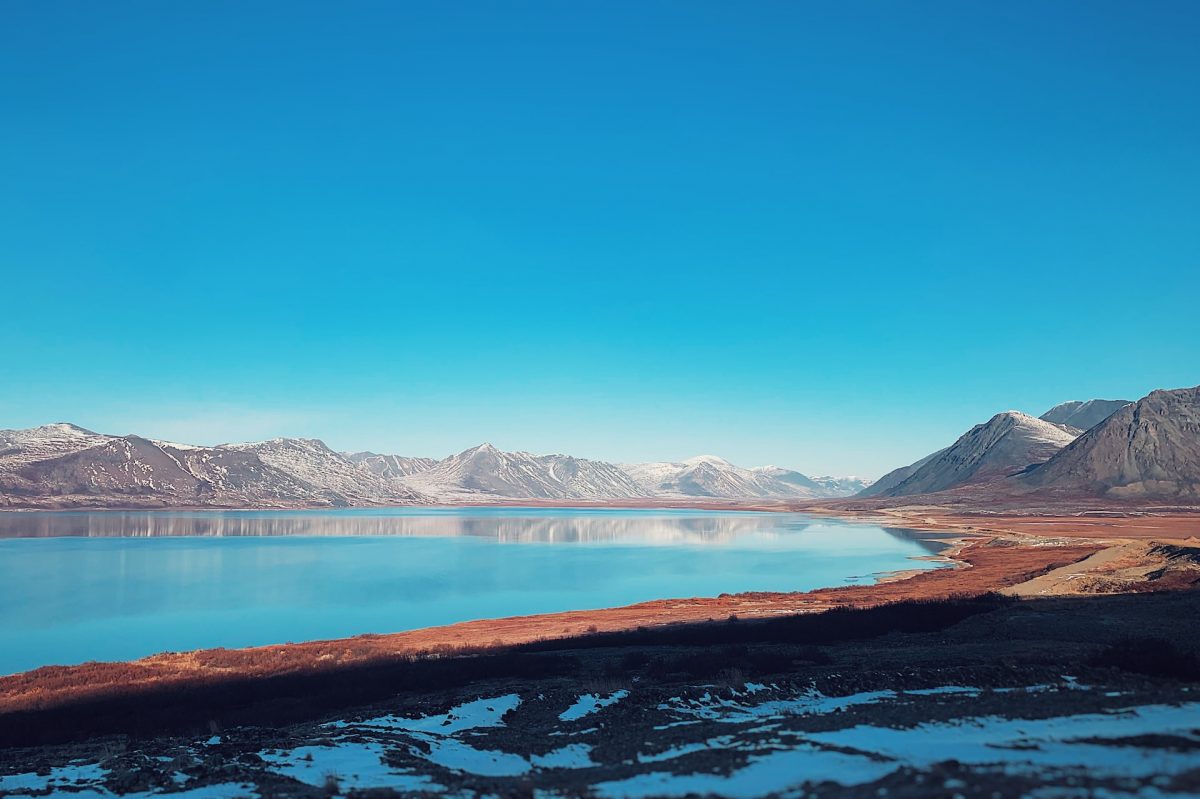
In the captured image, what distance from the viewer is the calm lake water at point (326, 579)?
120 feet

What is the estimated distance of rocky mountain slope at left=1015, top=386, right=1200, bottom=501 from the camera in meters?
166

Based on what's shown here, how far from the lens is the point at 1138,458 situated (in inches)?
7047

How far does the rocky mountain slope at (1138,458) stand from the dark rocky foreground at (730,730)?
179 metres

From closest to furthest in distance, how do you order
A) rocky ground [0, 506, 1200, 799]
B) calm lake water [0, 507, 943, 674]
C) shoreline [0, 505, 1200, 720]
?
rocky ground [0, 506, 1200, 799], shoreline [0, 505, 1200, 720], calm lake water [0, 507, 943, 674]

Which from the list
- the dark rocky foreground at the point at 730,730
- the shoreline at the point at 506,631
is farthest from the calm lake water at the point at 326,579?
the dark rocky foreground at the point at 730,730

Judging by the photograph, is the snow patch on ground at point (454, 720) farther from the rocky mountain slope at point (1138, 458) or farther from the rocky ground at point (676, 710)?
the rocky mountain slope at point (1138, 458)

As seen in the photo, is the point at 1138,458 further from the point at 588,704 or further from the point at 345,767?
the point at 345,767

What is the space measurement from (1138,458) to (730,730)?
210155 mm

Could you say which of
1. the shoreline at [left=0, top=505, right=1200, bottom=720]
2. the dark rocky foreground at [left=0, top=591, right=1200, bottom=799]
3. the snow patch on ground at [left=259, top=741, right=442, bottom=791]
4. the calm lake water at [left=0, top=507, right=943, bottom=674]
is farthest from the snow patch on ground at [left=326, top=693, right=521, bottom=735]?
the calm lake water at [left=0, top=507, right=943, bottom=674]

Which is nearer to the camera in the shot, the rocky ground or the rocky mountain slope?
the rocky ground

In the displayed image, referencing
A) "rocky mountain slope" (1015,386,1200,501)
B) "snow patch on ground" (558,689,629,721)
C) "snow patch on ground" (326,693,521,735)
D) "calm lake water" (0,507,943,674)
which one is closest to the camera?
"snow patch on ground" (326,693,521,735)

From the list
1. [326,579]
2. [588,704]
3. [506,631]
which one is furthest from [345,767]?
[326,579]

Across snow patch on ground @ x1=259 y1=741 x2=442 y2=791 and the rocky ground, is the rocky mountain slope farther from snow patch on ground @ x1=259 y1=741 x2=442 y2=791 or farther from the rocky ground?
snow patch on ground @ x1=259 y1=741 x2=442 y2=791

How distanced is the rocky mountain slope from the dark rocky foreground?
179m
